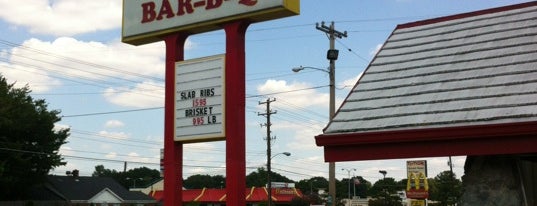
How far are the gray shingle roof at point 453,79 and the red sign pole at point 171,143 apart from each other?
187 inches

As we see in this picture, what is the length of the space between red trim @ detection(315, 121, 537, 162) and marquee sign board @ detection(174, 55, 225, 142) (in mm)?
4404

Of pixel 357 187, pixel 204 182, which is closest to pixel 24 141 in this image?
pixel 204 182

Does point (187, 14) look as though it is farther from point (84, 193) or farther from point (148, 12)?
point (84, 193)

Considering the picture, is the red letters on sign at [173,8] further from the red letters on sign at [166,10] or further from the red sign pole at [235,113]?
the red sign pole at [235,113]

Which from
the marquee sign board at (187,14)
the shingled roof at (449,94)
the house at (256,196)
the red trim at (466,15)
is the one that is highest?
the marquee sign board at (187,14)

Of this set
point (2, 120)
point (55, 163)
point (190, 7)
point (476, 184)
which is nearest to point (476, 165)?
point (476, 184)

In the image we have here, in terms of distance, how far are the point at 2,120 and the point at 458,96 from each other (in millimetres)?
41938

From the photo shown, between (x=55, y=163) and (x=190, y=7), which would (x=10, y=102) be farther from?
(x=190, y=7)

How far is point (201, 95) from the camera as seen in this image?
1184 cm

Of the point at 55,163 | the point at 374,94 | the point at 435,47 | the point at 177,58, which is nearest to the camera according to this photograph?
the point at 374,94

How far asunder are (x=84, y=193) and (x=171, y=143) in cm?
5119

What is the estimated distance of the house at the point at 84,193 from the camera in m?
55.2

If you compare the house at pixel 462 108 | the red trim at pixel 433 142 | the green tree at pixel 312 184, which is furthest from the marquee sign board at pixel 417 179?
the green tree at pixel 312 184

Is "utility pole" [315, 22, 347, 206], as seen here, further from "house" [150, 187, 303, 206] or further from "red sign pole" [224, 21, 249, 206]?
"house" [150, 187, 303, 206]
